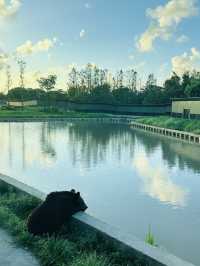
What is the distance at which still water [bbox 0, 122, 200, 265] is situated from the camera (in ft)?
22.7

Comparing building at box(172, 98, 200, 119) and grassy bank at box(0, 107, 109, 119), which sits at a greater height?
building at box(172, 98, 200, 119)

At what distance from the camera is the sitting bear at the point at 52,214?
4574 millimetres

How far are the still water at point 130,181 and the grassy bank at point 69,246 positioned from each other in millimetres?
1874

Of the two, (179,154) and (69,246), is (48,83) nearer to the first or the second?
(179,154)

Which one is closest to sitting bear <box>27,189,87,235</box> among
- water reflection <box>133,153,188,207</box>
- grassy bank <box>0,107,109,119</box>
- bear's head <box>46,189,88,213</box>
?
bear's head <box>46,189,88,213</box>

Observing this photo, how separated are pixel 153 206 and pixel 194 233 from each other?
173cm

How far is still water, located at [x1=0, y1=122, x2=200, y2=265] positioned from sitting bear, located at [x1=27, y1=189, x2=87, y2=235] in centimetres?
193

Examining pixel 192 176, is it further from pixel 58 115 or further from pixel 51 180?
pixel 58 115

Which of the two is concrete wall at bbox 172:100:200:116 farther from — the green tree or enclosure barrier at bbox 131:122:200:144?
the green tree

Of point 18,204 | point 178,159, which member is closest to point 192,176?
point 178,159

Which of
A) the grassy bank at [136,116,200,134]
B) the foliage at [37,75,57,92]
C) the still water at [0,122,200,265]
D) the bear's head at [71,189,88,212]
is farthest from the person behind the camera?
the foliage at [37,75,57,92]

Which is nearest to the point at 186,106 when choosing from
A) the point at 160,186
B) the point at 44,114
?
the point at 44,114

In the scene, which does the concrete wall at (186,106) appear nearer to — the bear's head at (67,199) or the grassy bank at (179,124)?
the grassy bank at (179,124)

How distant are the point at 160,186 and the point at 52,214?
20.3 feet
